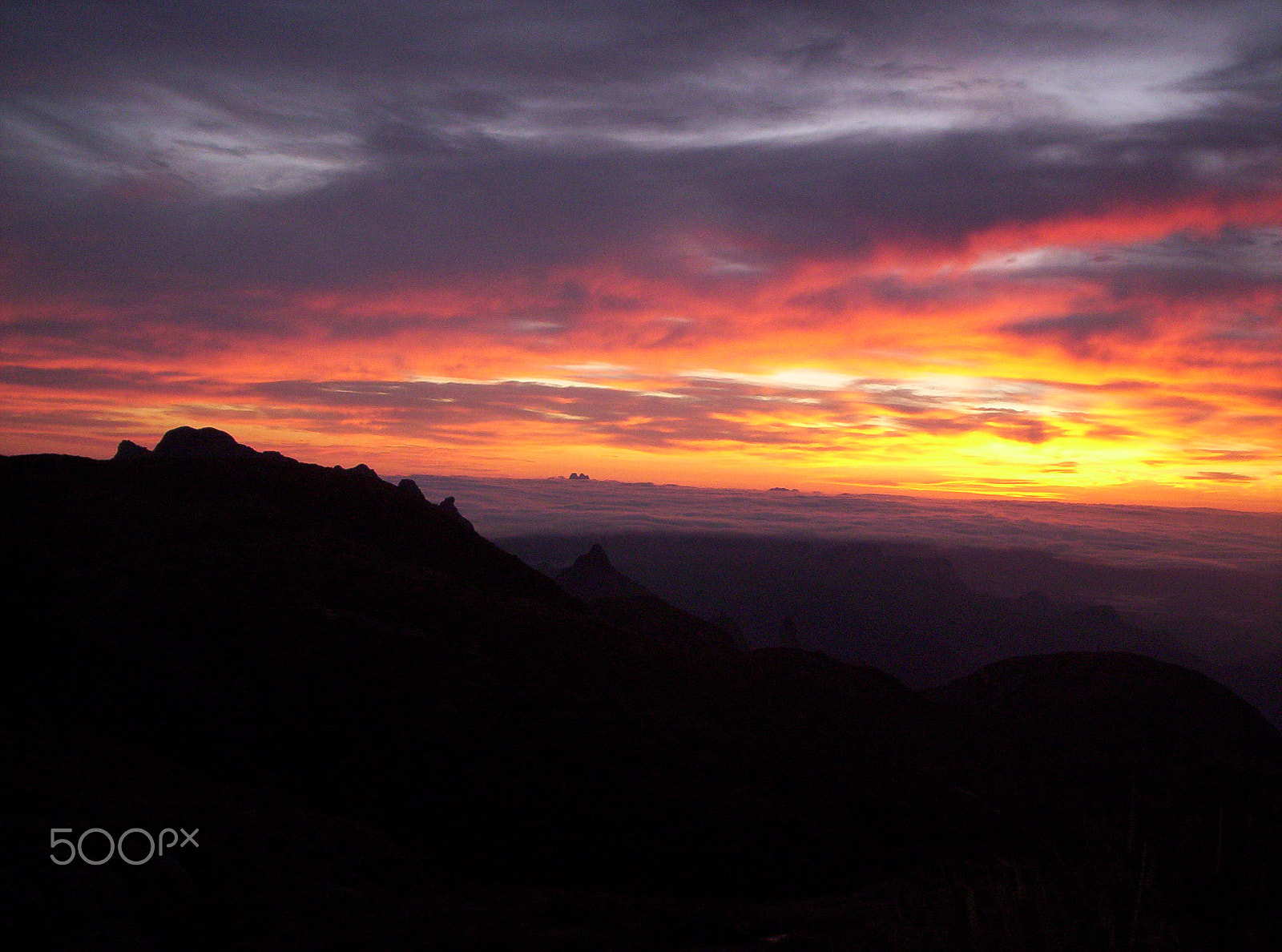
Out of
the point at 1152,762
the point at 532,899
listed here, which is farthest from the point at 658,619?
the point at 532,899

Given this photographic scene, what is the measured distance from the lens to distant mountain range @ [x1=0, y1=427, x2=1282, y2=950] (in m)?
11.5

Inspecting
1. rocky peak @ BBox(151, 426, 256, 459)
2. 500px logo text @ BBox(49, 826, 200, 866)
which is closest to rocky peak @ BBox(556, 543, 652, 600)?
rocky peak @ BBox(151, 426, 256, 459)

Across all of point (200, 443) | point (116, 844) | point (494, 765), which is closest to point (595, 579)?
point (200, 443)

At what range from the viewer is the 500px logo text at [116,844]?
11836mm

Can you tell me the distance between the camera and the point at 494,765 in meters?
25.1

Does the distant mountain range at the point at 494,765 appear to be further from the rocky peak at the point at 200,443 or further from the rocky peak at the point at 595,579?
the rocky peak at the point at 595,579

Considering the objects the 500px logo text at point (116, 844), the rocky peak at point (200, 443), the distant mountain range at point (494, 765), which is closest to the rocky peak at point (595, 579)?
the rocky peak at point (200, 443)

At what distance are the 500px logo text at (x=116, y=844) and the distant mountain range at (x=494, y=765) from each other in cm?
18

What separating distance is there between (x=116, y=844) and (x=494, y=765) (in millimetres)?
13256

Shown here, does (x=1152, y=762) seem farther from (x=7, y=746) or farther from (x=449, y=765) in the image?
(x=7, y=746)

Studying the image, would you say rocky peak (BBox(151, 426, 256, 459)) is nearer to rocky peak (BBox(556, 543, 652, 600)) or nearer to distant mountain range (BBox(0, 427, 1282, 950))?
distant mountain range (BBox(0, 427, 1282, 950))

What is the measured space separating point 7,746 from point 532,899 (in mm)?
13283

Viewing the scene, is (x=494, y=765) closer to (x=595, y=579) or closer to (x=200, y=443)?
(x=200, y=443)

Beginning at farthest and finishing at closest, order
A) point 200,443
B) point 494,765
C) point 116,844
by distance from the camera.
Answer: point 200,443 → point 494,765 → point 116,844
